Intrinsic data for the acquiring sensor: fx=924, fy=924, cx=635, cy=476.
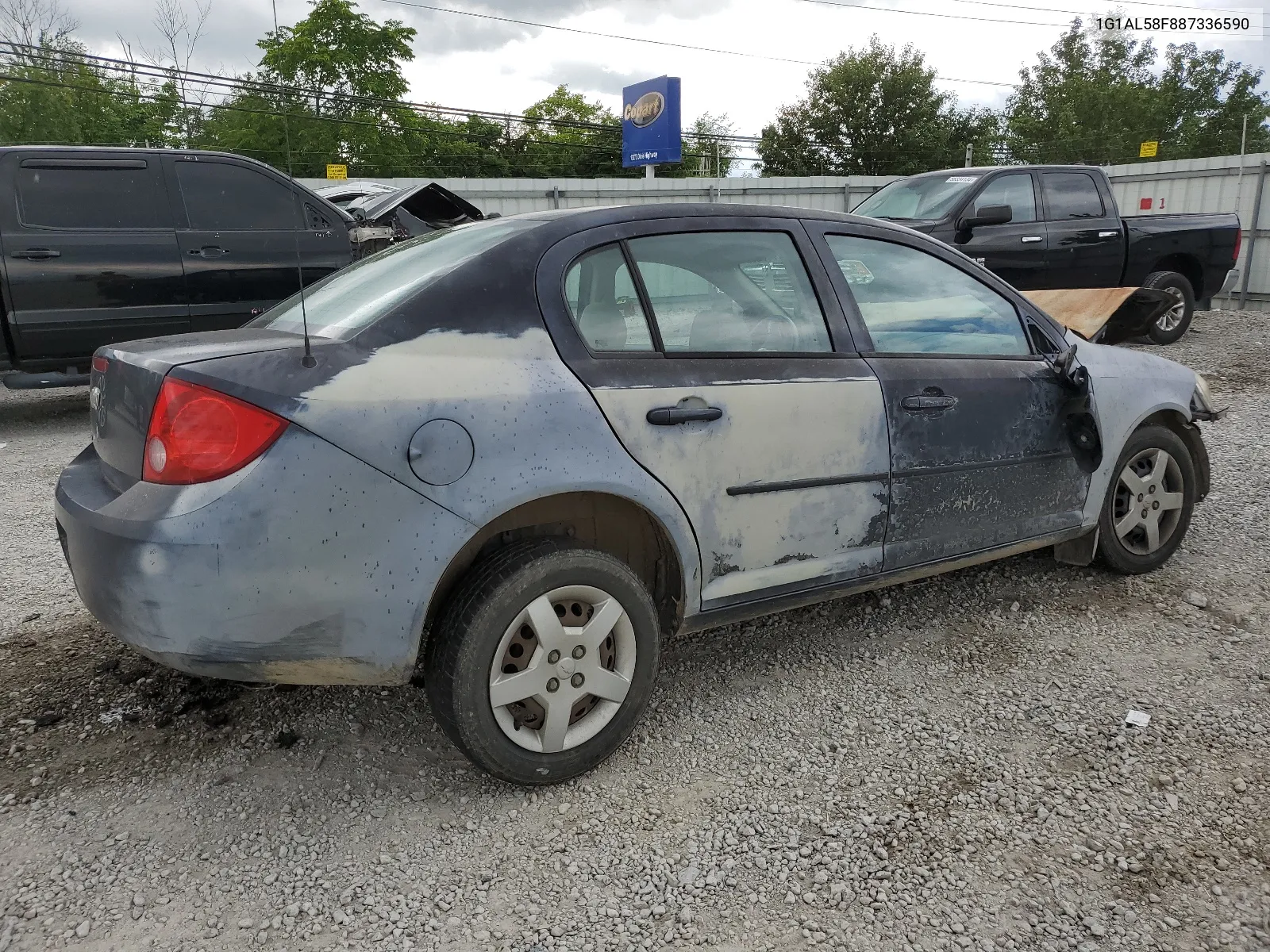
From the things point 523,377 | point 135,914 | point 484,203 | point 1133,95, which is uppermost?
point 1133,95

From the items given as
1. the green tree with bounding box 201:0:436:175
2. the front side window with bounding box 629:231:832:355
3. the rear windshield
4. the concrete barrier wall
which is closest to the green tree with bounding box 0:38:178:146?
the green tree with bounding box 201:0:436:175

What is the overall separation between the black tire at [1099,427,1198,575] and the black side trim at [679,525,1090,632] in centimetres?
37

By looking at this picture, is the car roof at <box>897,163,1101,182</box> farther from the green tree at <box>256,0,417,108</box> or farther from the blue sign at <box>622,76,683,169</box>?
the green tree at <box>256,0,417,108</box>

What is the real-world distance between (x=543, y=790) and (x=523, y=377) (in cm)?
113

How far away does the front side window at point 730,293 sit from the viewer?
2711 mm

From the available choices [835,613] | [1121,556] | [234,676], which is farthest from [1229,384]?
[234,676]

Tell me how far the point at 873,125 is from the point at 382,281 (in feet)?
168

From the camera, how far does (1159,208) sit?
672 inches

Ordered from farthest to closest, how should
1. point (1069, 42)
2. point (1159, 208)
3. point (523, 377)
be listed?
1. point (1069, 42)
2. point (1159, 208)
3. point (523, 377)

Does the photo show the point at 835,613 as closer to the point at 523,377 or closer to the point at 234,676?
the point at 523,377

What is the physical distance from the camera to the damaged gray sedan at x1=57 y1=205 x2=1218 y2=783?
7.04ft

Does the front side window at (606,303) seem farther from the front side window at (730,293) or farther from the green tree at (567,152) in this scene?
the green tree at (567,152)

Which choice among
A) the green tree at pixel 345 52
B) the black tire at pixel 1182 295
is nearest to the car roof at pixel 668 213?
the black tire at pixel 1182 295

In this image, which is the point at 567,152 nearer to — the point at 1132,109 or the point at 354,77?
the point at 354,77
